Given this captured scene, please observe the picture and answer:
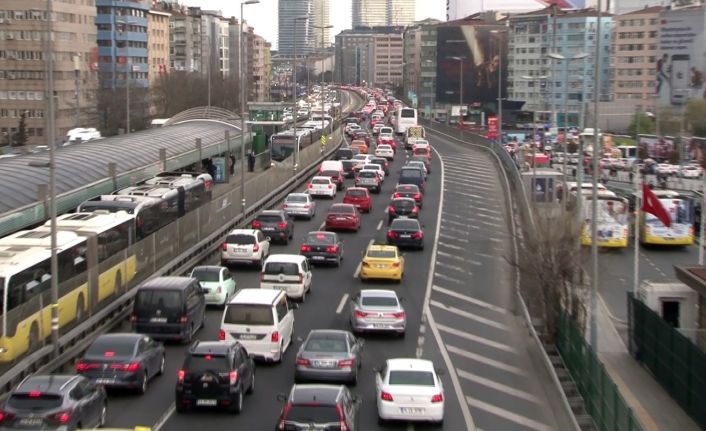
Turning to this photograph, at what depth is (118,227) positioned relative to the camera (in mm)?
27891

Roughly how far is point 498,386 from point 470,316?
6643 millimetres

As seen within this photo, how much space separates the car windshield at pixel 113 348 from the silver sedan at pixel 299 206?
24401mm

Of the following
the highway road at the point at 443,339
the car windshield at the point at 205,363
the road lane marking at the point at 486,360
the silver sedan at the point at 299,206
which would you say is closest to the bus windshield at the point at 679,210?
the highway road at the point at 443,339

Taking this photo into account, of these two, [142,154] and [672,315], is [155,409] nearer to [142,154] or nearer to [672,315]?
[672,315]

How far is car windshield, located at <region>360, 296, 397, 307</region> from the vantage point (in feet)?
78.6

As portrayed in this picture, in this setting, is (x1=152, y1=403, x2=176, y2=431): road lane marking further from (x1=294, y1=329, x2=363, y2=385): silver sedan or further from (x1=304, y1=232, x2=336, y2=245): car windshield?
(x1=304, y1=232, x2=336, y2=245): car windshield

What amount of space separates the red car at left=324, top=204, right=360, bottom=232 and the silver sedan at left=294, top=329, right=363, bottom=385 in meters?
20.3

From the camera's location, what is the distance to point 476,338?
81.6 ft

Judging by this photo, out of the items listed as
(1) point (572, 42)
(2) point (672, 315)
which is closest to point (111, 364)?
(2) point (672, 315)

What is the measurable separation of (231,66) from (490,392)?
18370 centimetres

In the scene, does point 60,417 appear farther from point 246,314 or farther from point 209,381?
point 246,314

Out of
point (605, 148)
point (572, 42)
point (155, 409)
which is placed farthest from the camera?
point (572, 42)

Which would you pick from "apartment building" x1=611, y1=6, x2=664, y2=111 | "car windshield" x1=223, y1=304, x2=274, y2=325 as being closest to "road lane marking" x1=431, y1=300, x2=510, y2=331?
"car windshield" x1=223, y1=304, x2=274, y2=325

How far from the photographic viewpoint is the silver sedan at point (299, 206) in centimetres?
4291
